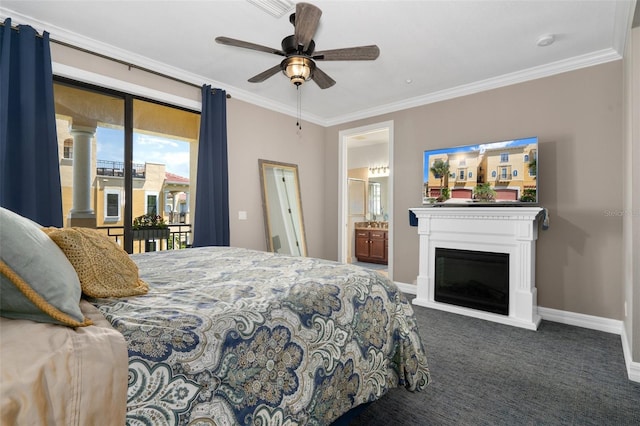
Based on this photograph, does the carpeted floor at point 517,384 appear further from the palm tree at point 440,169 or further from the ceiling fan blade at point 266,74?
the ceiling fan blade at point 266,74

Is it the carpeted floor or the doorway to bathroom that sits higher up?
the doorway to bathroom

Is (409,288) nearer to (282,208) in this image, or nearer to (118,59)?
(282,208)

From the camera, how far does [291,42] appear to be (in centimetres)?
225

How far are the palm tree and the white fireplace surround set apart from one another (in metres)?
0.40

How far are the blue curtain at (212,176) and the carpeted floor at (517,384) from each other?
8.43 feet

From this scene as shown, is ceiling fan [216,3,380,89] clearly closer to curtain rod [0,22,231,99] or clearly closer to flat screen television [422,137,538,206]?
curtain rod [0,22,231,99]

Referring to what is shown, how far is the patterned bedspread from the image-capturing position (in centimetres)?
87

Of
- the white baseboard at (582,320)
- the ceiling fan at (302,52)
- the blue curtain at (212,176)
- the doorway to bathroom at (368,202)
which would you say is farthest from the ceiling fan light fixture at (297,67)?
the doorway to bathroom at (368,202)

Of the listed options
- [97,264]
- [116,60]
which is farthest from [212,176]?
[97,264]

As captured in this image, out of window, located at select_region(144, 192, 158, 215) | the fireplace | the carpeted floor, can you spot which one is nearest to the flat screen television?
the fireplace

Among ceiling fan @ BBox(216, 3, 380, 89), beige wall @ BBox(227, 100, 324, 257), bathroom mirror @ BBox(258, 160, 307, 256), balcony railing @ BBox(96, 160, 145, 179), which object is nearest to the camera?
ceiling fan @ BBox(216, 3, 380, 89)

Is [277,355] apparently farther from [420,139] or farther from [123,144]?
[420,139]

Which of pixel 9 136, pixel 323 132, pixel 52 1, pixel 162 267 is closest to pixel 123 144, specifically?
pixel 9 136

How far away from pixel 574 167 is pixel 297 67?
3024 mm
